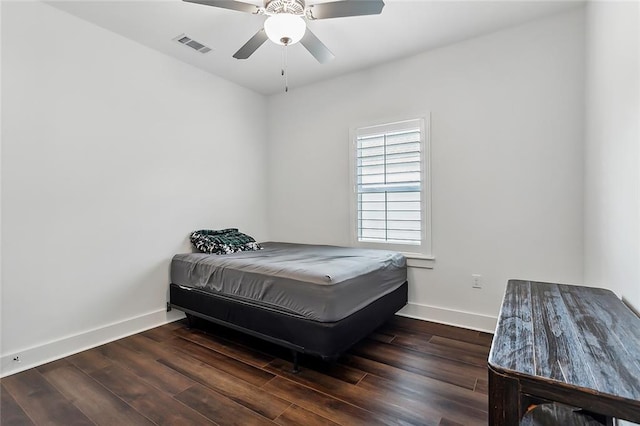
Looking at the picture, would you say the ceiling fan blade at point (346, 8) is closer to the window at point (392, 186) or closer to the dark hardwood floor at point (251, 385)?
the window at point (392, 186)

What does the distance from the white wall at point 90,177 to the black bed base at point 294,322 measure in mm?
646

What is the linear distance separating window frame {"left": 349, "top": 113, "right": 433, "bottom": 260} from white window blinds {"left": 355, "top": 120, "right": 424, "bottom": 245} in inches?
0.6

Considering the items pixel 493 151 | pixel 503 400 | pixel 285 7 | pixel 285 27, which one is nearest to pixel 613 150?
pixel 493 151

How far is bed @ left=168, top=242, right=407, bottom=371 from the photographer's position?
6.84 feet

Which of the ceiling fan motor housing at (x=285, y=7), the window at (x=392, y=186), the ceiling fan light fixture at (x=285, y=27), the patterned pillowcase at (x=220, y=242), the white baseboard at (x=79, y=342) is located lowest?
the white baseboard at (x=79, y=342)

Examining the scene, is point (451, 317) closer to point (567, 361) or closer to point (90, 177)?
point (567, 361)

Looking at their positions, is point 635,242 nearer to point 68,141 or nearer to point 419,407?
point 419,407

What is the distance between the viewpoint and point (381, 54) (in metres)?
3.23

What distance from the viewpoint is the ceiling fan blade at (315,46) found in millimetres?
2369

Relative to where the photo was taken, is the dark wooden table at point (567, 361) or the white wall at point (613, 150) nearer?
the dark wooden table at point (567, 361)

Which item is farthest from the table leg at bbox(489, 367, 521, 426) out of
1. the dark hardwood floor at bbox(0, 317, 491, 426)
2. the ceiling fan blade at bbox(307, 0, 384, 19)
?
the ceiling fan blade at bbox(307, 0, 384, 19)

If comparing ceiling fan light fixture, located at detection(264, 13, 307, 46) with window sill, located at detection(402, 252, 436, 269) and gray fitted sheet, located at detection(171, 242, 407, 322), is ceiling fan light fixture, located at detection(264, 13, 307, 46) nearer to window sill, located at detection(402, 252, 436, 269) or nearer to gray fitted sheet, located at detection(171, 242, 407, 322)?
gray fitted sheet, located at detection(171, 242, 407, 322)

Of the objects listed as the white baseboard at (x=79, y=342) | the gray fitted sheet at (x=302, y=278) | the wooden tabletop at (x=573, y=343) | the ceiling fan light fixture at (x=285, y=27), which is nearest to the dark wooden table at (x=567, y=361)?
the wooden tabletop at (x=573, y=343)

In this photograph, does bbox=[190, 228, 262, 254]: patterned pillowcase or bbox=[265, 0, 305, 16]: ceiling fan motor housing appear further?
bbox=[190, 228, 262, 254]: patterned pillowcase
